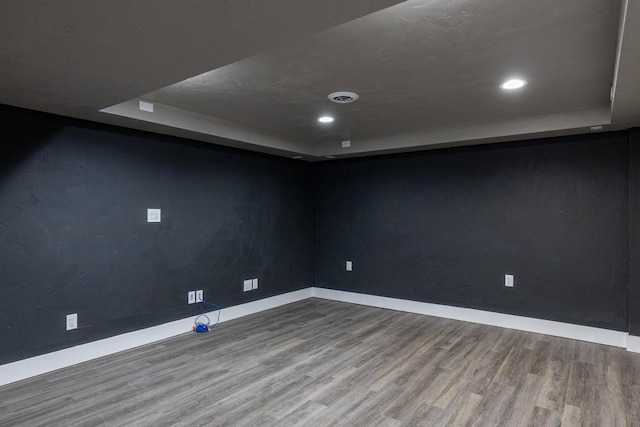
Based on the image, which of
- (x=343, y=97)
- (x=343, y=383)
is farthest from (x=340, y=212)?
(x=343, y=383)

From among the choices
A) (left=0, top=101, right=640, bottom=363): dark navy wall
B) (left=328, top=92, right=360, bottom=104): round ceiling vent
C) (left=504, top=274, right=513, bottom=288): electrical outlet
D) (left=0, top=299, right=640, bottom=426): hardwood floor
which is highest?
(left=328, top=92, right=360, bottom=104): round ceiling vent

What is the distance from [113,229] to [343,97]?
2395 mm

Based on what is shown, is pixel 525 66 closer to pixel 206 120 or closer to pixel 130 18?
pixel 130 18

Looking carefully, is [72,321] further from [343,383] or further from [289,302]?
[289,302]

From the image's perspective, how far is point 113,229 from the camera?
3.43 metres

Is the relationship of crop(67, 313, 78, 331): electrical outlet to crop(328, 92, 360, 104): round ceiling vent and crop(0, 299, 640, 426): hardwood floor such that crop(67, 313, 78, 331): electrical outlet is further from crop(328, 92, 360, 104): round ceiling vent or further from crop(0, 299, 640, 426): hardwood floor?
crop(328, 92, 360, 104): round ceiling vent

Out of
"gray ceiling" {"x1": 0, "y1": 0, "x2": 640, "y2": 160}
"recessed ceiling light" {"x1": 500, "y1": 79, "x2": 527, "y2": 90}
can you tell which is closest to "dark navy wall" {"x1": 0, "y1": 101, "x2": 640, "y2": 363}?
"gray ceiling" {"x1": 0, "y1": 0, "x2": 640, "y2": 160}

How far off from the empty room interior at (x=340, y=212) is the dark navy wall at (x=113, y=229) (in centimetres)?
2

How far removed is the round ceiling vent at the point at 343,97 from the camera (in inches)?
119

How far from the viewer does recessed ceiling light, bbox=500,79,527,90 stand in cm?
273

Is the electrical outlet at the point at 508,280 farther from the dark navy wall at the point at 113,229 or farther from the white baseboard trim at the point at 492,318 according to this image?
the dark navy wall at the point at 113,229

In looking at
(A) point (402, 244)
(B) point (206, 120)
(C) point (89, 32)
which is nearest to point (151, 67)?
(C) point (89, 32)

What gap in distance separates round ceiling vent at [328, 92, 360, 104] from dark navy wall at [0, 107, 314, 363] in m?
1.83

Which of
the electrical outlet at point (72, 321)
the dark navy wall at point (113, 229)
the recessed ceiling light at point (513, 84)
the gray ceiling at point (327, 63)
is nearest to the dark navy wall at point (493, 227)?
the gray ceiling at point (327, 63)
